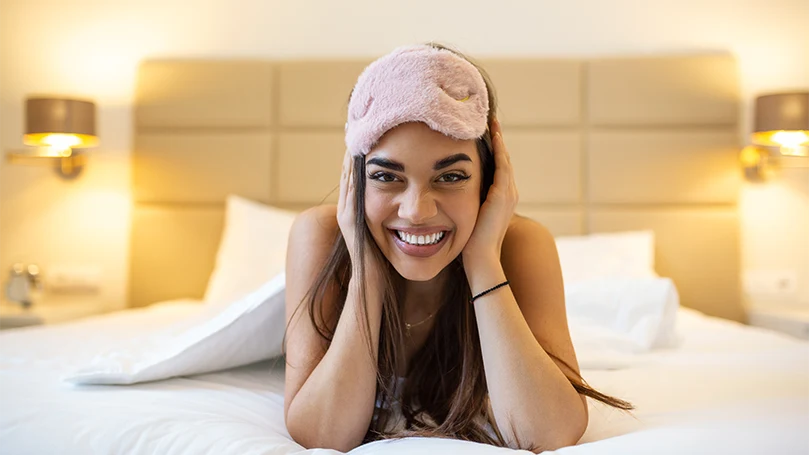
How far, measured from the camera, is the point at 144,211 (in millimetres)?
3061

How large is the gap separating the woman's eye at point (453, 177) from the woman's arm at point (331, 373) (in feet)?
0.71

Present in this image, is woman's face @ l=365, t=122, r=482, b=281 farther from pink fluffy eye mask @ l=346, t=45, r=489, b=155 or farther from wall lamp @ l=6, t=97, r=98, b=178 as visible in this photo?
wall lamp @ l=6, t=97, r=98, b=178

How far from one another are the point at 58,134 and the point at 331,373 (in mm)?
2278

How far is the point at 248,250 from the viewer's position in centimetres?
276

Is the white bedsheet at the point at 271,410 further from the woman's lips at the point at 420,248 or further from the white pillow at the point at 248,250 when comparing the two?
the white pillow at the point at 248,250

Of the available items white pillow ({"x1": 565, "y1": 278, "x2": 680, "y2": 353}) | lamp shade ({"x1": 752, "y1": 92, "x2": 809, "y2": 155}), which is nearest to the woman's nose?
white pillow ({"x1": 565, "y1": 278, "x2": 680, "y2": 353})

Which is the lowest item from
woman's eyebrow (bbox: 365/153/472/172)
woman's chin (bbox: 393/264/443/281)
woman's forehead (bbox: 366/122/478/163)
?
woman's chin (bbox: 393/264/443/281)

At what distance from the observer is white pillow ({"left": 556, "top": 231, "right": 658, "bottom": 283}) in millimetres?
2533

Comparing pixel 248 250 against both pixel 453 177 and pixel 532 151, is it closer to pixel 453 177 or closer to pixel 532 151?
pixel 532 151

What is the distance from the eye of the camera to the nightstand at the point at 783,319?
2492mm

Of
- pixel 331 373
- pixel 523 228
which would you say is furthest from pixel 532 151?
pixel 331 373

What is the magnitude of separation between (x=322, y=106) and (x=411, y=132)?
1.95 m

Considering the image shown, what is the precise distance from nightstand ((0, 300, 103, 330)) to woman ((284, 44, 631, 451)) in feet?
5.77

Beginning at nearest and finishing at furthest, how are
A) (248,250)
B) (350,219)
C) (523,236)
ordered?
(350,219), (523,236), (248,250)
